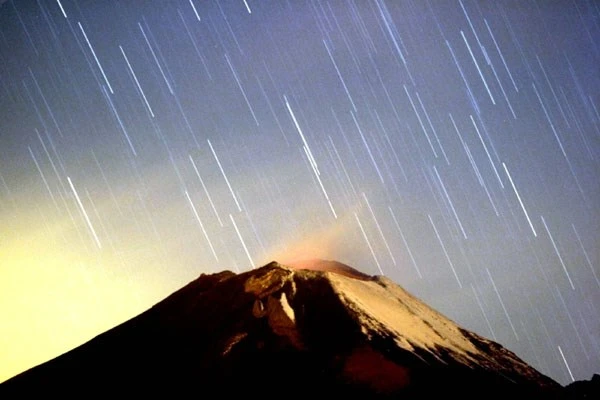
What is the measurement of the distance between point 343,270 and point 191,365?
21.3m

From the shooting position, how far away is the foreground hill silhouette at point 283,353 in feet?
47.0

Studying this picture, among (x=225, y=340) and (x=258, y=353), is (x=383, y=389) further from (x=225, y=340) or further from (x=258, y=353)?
(x=225, y=340)

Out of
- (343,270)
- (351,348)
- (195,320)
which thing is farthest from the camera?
(343,270)

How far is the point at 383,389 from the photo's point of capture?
1387 cm

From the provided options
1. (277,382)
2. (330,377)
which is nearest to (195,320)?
(277,382)

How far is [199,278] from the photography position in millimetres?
25031

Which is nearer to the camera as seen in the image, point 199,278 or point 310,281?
point 310,281

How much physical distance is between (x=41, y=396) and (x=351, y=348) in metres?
13.7

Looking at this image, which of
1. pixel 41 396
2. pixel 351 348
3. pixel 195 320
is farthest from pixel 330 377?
pixel 41 396

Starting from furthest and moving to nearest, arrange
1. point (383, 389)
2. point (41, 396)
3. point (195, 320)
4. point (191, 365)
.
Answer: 1. point (195, 320)
2. point (41, 396)
3. point (191, 365)
4. point (383, 389)

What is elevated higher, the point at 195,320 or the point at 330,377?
the point at 195,320

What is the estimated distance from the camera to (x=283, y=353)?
15.4 m

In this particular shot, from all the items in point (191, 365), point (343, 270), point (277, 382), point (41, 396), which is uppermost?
point (41, 396)

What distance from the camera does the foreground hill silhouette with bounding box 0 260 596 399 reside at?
47.0 ft
